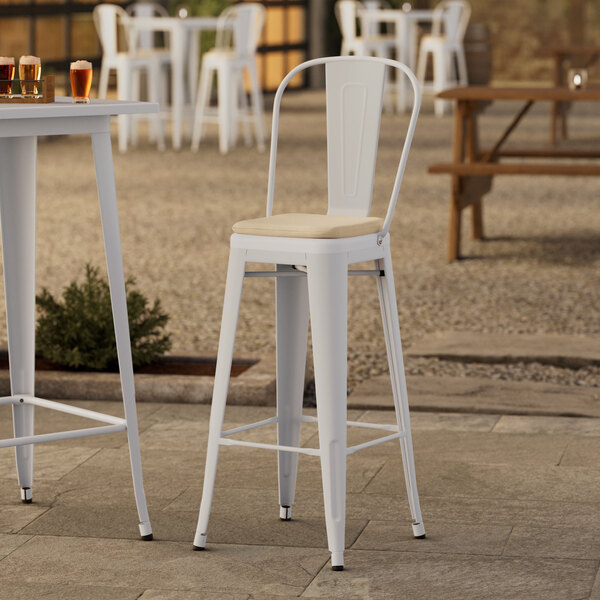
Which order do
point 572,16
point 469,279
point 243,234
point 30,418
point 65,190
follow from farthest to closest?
point 572,16 → point 65,190 → point 469,279 → point 30,418 → point 243,234

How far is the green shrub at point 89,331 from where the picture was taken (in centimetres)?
392

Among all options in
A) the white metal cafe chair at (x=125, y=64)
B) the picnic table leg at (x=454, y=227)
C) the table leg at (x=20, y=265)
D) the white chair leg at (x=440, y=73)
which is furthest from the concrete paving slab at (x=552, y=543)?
the white chair leg at (x=440, y=73)

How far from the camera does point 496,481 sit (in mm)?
3049

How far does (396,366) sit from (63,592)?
2.40 ft

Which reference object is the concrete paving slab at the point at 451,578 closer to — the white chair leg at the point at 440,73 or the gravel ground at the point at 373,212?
the gravel ground at the point at 373,212

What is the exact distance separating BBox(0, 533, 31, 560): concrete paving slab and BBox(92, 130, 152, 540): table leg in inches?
9.1

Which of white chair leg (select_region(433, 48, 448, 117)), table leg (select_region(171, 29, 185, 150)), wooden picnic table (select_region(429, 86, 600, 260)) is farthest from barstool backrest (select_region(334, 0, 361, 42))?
wooden picnic table (select_region(429, 86, 600, 260))

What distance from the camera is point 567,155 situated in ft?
21.9

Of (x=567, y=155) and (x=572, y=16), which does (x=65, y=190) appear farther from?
(x=572, y=16)

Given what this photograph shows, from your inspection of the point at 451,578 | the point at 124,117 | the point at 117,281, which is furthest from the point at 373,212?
the point at 451,578

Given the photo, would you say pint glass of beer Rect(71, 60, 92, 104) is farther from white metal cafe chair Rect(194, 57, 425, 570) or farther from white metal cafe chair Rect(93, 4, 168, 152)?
white metal cafe chair Rect(93, 4, 168, 152)

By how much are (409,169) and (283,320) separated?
6.69m

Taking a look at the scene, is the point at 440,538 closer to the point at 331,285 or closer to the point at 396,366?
the point at 396,366

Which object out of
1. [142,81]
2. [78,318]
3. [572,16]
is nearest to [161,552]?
[78,318]
